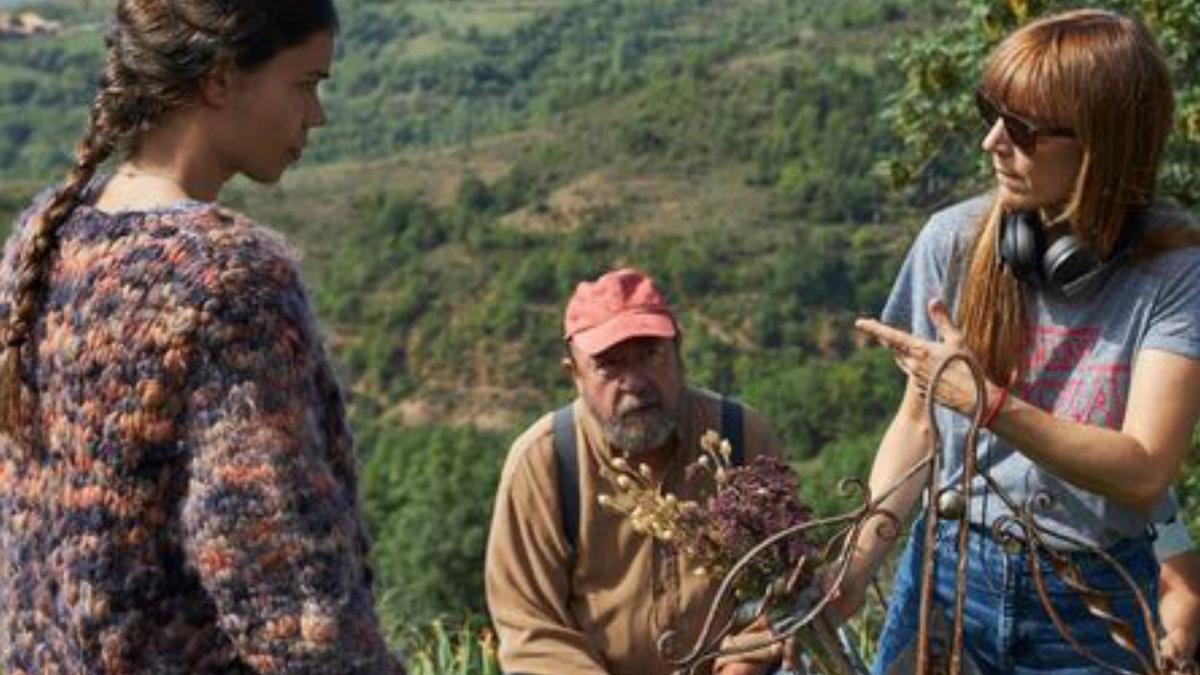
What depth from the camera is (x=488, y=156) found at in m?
83.9

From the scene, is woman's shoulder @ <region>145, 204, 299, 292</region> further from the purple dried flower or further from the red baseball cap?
the red baseball cap

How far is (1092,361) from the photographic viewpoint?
9.14 ft

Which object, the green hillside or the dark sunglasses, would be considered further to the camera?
the green hillside

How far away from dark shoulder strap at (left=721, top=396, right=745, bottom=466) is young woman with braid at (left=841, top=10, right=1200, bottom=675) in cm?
70

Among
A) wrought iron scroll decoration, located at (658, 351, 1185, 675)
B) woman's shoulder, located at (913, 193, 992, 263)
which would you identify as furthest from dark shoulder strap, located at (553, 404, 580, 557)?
wrought iron scroll decoration, located at (658, 351, 1185, 675)

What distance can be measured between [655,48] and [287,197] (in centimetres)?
3847

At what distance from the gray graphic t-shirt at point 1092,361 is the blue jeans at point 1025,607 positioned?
0.13ft

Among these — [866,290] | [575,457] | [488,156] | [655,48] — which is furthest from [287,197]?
[575,457]

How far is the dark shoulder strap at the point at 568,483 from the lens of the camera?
11.6ft

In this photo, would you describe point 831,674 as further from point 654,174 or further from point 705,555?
point 654,174

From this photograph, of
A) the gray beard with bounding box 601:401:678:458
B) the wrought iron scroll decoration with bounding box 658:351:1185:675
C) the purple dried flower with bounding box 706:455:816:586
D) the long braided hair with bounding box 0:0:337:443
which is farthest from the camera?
the gray beard with bounding box 601:401:678:458

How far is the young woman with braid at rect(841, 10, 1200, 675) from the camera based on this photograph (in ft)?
8.95

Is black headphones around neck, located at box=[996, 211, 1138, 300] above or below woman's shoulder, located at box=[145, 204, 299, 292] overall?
below

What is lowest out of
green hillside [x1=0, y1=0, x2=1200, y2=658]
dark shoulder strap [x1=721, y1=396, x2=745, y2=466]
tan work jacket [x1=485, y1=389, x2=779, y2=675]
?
green hillside [x1=0, y1=0, x2=1200, y2=658]
